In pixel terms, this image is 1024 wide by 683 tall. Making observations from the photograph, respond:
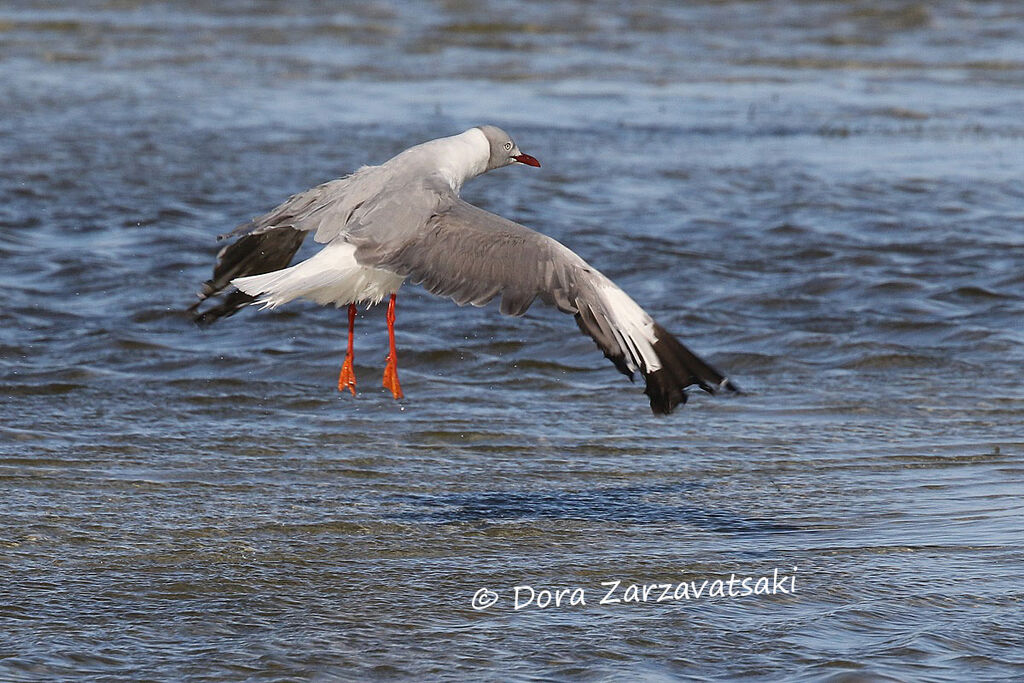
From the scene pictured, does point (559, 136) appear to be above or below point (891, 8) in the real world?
below

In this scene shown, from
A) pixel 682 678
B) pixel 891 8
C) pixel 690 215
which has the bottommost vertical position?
pixel 682 678

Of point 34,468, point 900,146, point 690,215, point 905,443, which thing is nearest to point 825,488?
point 905,443

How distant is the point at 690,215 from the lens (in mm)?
11000

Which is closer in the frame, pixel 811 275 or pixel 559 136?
pixel 811 275

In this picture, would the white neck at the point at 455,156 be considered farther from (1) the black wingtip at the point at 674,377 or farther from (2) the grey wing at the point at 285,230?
(1) the black wingtip at the point at 674,377

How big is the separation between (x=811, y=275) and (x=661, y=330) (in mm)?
4288

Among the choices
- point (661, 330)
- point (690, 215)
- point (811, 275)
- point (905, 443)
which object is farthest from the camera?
point (690, 215)

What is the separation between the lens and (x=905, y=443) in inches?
258

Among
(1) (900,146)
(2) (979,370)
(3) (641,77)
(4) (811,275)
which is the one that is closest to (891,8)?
(3) (641,77)

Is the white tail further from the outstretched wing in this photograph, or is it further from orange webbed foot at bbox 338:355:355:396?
orange webbed foot at bbox 338:355:355:396

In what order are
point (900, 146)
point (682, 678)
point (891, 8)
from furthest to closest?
point (891, 8)
point (900, 146)
point (682, 678)

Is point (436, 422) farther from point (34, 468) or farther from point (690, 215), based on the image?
point (690, 215)

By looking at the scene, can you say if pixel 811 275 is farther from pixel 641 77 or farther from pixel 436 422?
pixel 641 77

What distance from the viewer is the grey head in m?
7.04
